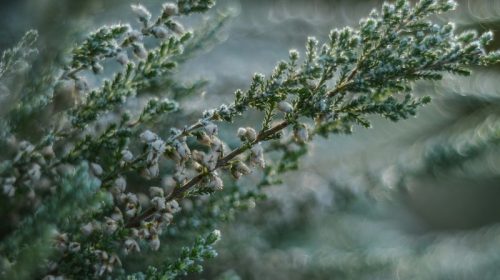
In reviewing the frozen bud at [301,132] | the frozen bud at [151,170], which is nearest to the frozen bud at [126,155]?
the frozen bud at [151,170]

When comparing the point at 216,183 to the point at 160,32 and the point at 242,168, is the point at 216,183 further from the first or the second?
the point at 160,32

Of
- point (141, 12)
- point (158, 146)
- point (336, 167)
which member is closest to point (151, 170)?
point (158, 146)

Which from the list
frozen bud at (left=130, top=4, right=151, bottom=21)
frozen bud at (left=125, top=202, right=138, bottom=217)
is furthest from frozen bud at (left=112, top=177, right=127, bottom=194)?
frozen bud at (left=130, top=4, right=151, bottom=21)

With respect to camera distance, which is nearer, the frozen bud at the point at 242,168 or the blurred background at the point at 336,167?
the frozen bud at the point at 242,168

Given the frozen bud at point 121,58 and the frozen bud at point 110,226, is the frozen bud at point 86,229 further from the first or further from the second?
the frozen bud at point 121,58

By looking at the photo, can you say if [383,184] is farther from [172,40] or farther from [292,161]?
[172,40]
